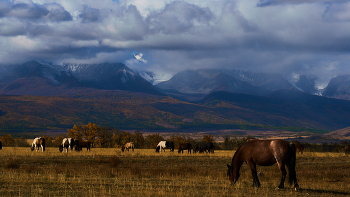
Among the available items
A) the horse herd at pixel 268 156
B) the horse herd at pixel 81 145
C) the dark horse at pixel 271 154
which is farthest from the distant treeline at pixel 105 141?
the dark horse at pixel 271 154

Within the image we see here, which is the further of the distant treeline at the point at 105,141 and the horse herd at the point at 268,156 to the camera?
the distant treeline at the point at 105,141

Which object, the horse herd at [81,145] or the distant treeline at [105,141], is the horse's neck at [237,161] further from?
the distant treeline at [105,141]

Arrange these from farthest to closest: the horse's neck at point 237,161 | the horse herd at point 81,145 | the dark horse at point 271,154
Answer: the horse herd at point 81,145 → the horse's neck at point 237,161 → the dark horse at point 271,154

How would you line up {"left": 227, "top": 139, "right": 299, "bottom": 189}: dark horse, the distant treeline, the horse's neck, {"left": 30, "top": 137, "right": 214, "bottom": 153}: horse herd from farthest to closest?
the distant treeline, {"left": 30, "top": 137, "right": 214, "bottom": 153}: horse herd, the horse's neck, {"left": 227, "top": 139, "right": 299, "bottom": 189}: dark horse

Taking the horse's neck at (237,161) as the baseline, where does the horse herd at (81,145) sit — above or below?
above

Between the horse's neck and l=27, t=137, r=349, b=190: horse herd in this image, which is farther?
the horse's neck

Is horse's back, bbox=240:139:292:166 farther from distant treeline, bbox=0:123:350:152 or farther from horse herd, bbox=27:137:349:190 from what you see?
distant treeline, bbox=0:123:350:152

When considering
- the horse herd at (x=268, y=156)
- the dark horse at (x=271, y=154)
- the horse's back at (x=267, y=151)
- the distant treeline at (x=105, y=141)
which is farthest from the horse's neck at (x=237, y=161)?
the distant treeline at (x=105, y=141)

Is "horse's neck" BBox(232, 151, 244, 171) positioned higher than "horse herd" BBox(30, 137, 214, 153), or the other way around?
"horse herd" BBox(30, 137, 214, 153)

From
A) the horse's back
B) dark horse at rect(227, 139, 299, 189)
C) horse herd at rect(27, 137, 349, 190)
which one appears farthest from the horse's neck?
the horse's back

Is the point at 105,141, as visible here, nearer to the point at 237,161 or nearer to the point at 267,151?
the point at 237,161

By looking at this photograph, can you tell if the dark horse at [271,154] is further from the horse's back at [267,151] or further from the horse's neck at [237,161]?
the horse's neck at [237,161]

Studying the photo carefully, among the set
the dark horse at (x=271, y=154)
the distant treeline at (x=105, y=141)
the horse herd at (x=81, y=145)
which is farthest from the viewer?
the distant treeline at (x=105, y=141)

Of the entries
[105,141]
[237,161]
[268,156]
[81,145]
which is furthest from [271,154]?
[105,141]
